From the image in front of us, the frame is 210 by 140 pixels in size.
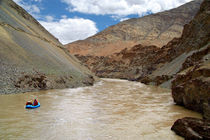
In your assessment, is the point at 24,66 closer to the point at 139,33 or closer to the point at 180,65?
the point at 180,65

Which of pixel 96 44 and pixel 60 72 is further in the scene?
pixel 96 44

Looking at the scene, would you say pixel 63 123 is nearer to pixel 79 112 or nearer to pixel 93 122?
pixel 93 122

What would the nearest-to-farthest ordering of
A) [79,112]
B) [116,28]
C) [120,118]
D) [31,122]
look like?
[31,122], [120,118], [79,112], [116,28]

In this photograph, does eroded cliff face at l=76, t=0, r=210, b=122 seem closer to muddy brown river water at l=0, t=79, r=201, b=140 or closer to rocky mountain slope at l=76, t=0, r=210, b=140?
rocky mountain slope at l=76, t=0, r=210, b=140

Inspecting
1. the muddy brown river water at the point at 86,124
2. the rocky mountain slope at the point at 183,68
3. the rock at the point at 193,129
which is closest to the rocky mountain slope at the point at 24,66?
the muddy brown river water at the point at 86,124

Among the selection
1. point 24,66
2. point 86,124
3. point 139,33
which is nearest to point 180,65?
point 24,66

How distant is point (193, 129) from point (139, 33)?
300 ft

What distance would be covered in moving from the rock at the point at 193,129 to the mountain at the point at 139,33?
66.3 m

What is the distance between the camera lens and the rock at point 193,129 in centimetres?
544

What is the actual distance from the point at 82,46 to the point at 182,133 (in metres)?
83.2

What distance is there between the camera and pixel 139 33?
94250mm

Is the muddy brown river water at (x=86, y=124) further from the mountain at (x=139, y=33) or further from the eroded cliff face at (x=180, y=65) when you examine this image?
the mountain at (x=139, y=33)

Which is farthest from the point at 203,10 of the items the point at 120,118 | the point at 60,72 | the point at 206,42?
the point at 120,118

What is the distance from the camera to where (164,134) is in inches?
251
